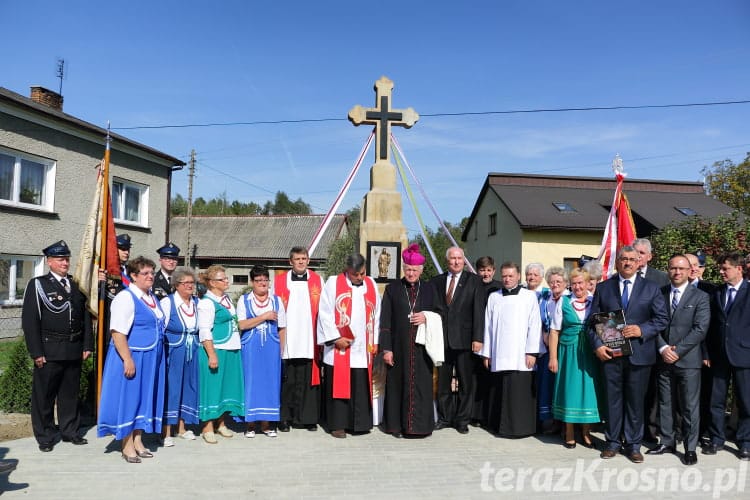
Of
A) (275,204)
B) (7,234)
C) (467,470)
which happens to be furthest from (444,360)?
(275,204)

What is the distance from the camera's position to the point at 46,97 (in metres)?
17.1

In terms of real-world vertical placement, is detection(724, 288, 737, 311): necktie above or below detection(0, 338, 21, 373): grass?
above

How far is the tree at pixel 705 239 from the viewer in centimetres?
847

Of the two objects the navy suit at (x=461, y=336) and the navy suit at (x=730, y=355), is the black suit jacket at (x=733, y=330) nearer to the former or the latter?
the navy suit at (x=730, y=355)

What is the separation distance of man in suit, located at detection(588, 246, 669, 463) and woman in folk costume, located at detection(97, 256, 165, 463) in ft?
13.1

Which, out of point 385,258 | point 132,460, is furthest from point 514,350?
point 132,460

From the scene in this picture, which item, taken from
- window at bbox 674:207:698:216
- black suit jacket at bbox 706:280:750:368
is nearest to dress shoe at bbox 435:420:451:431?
black suit jacket at bbox 706:280:750:368

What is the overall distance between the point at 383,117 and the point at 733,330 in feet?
17.4

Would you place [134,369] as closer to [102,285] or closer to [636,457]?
[102,285]

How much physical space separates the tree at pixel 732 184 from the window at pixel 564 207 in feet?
36.3

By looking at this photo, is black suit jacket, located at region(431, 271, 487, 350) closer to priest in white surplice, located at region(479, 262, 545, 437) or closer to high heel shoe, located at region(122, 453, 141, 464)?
priest in white surplice, located at region(479, 262, 545, 437)

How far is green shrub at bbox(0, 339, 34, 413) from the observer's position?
664 centimetres

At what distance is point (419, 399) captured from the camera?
239 inches

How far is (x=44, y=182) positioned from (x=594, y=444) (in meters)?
14.5
